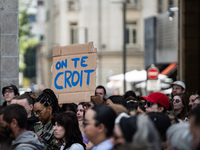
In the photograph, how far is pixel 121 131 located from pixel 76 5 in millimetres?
45935

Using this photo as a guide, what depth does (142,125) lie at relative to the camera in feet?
13.9

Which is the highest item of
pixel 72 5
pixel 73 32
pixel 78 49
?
pixel 72 5

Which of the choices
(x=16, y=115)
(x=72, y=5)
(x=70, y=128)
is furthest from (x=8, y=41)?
(x=72, y=5)

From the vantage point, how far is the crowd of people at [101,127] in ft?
13.8

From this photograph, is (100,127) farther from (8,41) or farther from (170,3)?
(170,3)

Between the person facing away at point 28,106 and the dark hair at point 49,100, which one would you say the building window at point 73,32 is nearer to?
the person facing away at point 28,106

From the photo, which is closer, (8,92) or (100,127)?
(100,127)

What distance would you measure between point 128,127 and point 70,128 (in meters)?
2.18

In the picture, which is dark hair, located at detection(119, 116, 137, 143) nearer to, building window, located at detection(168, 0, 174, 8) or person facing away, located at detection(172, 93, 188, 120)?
person facing away, located at detection(172, 93, 188, 120)

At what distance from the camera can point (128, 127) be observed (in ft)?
14.9

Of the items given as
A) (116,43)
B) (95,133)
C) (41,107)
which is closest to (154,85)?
(41,107)

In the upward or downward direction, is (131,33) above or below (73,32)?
below

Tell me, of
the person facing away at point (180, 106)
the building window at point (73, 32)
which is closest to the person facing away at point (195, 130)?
the person facing away at point (180, 106)

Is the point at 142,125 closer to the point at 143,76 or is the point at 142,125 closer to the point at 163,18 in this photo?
the point at 143,76
